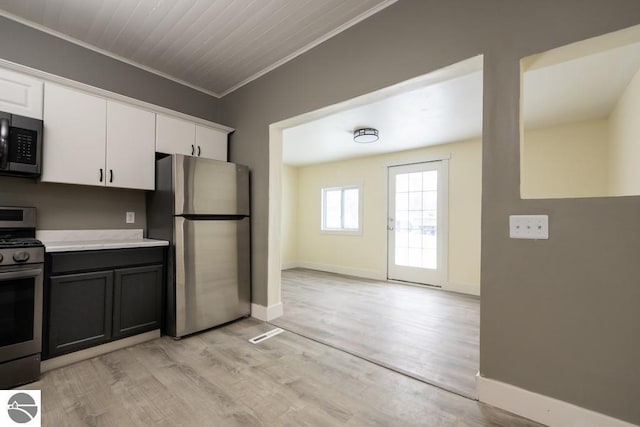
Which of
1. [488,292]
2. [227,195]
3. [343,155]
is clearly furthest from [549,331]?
[343,155]

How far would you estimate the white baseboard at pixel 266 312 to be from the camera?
3.01 metres

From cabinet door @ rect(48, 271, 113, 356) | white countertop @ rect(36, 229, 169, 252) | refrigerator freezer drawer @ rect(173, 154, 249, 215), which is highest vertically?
refrigerator freezer drawer @ rect(173, 154, 249, 215)

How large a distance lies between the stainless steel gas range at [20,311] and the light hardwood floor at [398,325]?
1820 mm

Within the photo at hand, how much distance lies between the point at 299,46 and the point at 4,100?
2266 millimetres

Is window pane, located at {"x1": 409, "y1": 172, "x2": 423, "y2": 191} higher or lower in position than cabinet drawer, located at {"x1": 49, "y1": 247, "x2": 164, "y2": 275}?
higher

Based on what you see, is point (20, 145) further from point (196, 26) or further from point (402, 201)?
point (402, 201)

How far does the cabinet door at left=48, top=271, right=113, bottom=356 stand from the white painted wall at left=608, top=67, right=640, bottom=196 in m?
4.43

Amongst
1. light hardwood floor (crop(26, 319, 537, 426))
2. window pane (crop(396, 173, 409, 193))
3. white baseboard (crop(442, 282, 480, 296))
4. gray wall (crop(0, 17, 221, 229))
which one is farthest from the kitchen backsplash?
white baseboard (crop(442, 282, 480, 296))

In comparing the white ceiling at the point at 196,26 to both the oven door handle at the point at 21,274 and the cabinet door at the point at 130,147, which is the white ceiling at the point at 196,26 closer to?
the cabinet door at the point at 130,147

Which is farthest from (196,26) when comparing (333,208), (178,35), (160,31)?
(333,208)

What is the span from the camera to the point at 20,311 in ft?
5.94

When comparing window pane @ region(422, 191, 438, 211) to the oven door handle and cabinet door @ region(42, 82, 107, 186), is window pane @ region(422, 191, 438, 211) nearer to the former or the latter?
cabinet door @ region(42, 82, 107, 186)

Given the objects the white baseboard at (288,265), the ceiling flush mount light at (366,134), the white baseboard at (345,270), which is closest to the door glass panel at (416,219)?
the white baseboard at (345,270)

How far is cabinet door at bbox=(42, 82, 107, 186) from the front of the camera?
2168 millimetres
